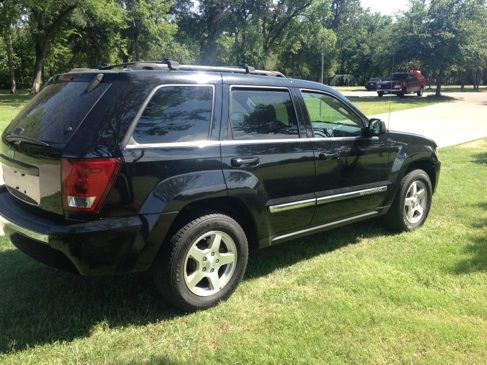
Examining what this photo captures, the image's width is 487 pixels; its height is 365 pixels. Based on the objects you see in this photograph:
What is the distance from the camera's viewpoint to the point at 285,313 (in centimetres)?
358

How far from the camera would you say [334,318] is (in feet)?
11.5

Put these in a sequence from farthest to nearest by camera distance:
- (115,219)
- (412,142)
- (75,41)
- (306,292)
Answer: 1. (75,41)
2. (412,142)
3. (306,292)
4. (115,219)

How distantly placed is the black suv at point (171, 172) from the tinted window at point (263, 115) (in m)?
0.01

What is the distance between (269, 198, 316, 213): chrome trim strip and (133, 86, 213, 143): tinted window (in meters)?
0.88

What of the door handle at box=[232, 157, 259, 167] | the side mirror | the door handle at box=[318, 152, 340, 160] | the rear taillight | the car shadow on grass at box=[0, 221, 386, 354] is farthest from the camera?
the side mirror

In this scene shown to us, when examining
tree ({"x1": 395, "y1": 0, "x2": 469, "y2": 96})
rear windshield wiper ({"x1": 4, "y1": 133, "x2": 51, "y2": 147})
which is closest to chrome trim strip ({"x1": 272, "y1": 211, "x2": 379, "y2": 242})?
rear windshield wiper ({"x1": 4, "y1": 133, "x2": 51, "y2": 147})

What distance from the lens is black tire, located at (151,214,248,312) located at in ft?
11.0

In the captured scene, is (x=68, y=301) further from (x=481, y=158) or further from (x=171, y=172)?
(x=481, y=158)

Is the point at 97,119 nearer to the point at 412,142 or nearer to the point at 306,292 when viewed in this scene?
the point at 306,292

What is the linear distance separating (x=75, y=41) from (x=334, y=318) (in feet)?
138

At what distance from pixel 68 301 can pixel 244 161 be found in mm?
1761

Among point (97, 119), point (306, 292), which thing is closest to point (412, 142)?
point (306, 292)

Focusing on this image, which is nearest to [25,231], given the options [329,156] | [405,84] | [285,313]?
[285,313]

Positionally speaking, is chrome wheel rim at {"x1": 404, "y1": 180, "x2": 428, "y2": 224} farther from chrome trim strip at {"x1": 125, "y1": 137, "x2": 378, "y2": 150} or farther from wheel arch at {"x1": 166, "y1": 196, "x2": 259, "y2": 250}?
wheel arch at {"x1": 166, "y1": 196, "x2": 259, "y2": 250}
